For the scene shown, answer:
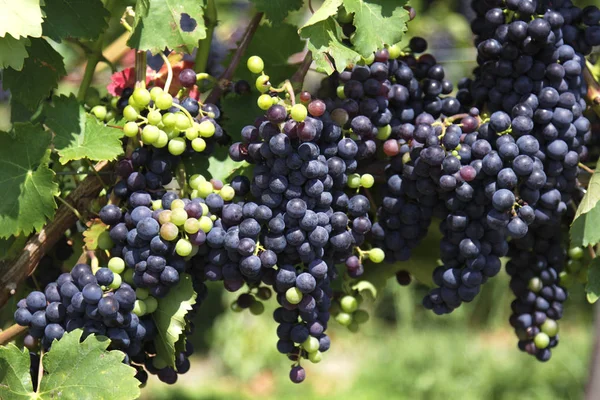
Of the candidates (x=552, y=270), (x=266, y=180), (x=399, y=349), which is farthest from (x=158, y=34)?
(x=399, y=349)

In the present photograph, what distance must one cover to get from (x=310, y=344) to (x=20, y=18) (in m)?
0.69

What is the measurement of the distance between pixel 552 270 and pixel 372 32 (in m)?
0.61

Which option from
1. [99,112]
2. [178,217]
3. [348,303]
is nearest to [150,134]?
[178,217]

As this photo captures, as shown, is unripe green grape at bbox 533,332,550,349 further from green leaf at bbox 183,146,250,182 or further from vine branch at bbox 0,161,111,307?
vine branch at bbox 0,161,111,307

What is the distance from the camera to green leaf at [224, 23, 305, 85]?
136cm

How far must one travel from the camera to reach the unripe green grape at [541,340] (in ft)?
4.43

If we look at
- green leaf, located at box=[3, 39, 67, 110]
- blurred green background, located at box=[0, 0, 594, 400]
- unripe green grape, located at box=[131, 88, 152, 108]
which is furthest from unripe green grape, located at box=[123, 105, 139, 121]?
blurred green background, located at box=[0, 0, 594, 400]

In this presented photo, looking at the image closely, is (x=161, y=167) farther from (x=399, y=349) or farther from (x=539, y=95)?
(x=399, y=349)

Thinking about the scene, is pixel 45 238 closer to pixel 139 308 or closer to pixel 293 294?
pixel 139 308

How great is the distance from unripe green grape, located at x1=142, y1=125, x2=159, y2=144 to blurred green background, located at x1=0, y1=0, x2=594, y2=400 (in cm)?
212

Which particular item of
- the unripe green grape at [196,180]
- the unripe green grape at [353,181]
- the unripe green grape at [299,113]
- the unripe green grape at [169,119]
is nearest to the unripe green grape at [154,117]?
the unripe green grape at [169,119]

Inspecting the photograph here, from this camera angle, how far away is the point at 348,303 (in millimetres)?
1292

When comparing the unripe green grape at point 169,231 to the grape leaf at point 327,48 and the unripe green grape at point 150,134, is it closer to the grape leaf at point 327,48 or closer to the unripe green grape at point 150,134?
the unripe green grape at point 150,134

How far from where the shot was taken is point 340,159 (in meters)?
1.06
